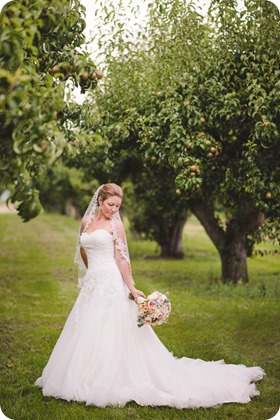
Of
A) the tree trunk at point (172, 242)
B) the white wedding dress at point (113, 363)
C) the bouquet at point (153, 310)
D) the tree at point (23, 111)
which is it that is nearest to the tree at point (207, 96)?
the white wedding dress at point (113, 363)

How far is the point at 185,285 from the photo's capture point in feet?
45.9

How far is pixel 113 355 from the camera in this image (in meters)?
6.41

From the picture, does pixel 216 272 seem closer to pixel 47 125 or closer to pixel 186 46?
pixel 186 46

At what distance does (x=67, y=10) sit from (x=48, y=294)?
310 inches

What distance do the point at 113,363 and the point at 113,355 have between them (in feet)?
0.30

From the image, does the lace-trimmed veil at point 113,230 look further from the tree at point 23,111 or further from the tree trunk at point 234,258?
the tree trunk at point 234,258

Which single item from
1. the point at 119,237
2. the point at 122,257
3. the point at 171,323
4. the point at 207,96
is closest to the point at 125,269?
the point at 122,257

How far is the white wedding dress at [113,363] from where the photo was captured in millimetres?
6238

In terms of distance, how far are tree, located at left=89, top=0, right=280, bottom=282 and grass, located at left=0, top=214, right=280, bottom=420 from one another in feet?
7.05

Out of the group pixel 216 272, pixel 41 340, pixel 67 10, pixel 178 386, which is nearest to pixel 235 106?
pixel 67 10

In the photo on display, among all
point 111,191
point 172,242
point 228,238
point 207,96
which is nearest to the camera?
point 111,191

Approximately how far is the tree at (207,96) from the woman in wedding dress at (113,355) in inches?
67.4

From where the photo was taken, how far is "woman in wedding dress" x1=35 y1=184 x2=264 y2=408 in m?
6.25

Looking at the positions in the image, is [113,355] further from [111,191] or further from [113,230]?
[111,191]
